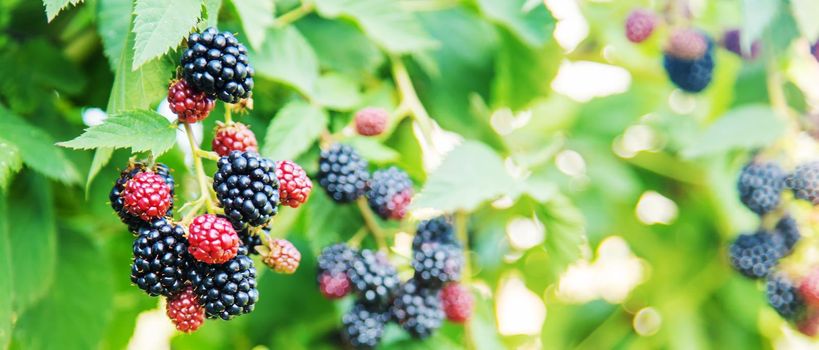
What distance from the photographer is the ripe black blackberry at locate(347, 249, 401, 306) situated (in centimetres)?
138

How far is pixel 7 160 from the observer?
119cm

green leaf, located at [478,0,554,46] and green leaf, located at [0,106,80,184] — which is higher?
green leaf, located at [0,106,80,184]

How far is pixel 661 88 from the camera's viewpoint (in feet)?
7.66

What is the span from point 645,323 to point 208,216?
5.51 feet

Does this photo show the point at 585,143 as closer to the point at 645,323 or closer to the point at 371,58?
the point at 645,323

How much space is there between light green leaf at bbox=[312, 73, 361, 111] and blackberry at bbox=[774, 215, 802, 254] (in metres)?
0.89

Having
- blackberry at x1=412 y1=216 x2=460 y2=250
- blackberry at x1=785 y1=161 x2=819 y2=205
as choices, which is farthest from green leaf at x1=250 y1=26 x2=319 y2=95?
blackberry at x1=785 y1=161 x2=819 y2=205

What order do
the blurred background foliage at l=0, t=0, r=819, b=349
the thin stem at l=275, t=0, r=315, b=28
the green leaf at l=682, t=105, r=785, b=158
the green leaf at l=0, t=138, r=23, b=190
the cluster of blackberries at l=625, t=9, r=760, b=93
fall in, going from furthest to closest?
the cluster of blackberries at l=625, t=9, r=760, b=93, the green leaf at l=682, t=105, r=785, b=158, the thin stem at l=275, t=0, r=315, b=28, the blurred background foliage at l=0, t=0, r=819, b=349, the green leaf at l=0, t=138, r=23, b=190

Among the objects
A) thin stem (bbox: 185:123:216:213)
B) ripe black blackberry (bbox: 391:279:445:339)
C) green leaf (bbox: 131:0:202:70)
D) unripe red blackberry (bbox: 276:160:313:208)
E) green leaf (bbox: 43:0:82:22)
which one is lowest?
ripe black blackberry (bbox: 391:279:445:339)

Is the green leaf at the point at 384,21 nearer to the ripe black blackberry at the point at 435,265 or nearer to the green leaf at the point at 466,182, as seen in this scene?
the green leaf at the point at 466,182

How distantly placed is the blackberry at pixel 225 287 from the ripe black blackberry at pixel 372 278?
13.8 inches

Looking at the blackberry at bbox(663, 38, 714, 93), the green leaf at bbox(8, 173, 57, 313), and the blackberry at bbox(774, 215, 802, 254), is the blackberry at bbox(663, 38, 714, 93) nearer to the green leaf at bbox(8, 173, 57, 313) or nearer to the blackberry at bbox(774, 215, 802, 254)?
the blackberry at bbox(774, 215, 802, 254)

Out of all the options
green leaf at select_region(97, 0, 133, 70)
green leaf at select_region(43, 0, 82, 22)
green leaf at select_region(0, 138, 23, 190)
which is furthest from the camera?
green leaf at select_region(97, 0, 133, 70)

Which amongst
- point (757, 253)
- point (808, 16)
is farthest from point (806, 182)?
point (808, 16)
